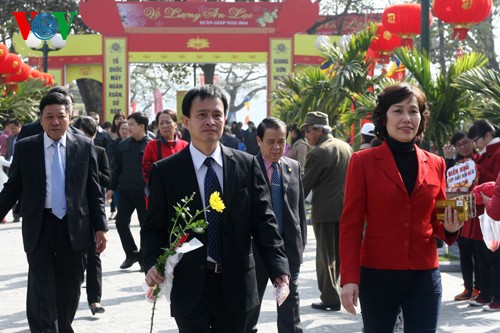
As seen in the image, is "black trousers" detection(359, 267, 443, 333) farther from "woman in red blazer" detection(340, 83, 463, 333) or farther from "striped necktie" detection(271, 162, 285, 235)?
"striped necktie" detection(271, 162, 285, 235)

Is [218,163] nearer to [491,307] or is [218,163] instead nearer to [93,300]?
[93,300]

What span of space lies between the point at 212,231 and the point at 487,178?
509 cm

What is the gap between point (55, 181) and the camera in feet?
21.1

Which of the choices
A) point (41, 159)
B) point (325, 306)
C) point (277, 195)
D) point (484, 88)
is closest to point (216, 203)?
point (41, 159)

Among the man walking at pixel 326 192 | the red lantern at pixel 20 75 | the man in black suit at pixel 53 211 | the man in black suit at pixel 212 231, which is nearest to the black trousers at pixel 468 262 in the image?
the man walking at pixel 326 192

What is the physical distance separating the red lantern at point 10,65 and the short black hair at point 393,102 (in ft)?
53.8

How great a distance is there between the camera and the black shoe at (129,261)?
11273mm

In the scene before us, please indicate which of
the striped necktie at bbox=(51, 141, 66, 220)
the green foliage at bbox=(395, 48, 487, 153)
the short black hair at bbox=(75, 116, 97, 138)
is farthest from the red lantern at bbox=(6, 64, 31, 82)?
the striped necktie at bbox=(51, 141, 66, 220)

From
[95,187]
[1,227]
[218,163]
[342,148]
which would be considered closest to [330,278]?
[342,148]

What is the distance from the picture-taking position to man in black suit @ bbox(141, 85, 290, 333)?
173 inches

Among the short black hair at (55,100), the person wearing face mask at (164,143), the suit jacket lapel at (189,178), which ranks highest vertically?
the short black hair at (55,100)

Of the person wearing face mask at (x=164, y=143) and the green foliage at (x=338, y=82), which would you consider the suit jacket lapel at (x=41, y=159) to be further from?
the green foliage at (x=338, y=82)

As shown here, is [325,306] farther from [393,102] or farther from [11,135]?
[11,135]

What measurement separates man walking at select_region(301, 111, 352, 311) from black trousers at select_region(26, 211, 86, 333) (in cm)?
284
